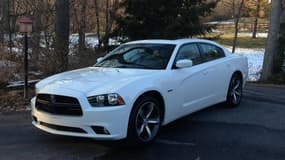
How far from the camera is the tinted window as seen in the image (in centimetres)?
640

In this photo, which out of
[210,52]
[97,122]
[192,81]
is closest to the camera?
[97,122]

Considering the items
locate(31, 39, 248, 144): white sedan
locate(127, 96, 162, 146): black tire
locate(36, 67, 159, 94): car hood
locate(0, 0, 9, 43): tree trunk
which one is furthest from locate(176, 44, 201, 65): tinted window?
locate(0, 0, 9, 43): tree trunk

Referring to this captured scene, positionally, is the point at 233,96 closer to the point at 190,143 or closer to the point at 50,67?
the point at 190,143

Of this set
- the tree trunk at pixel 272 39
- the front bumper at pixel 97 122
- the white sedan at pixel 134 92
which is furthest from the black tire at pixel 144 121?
the tree trunk at pixel 272 39

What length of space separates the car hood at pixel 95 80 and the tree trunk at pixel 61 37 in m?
5.26

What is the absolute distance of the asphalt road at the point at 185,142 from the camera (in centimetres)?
498

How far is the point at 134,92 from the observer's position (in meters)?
5.06

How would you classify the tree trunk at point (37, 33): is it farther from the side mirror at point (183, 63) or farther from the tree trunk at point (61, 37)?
the side mirror at point (183, 63)

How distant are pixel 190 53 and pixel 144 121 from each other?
1.84 meters

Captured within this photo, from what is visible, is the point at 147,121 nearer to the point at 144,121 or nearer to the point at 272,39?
the point at 144,121

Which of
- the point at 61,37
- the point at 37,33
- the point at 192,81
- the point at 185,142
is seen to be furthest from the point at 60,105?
the point at 37,33

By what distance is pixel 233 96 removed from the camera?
7746 mm

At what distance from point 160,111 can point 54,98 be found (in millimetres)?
1508

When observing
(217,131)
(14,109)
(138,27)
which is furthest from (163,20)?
(217,131)
